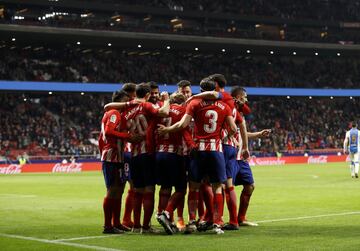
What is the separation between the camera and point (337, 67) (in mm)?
73875

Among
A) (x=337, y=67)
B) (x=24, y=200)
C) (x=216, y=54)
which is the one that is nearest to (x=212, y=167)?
(x=24, y=200)

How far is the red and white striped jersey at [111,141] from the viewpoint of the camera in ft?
37.5

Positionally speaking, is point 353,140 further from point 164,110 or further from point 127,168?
point 164,110

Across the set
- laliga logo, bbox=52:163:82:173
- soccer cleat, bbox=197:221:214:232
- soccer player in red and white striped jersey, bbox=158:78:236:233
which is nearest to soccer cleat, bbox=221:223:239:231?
soccer cleat, bbox=197:221:214:232

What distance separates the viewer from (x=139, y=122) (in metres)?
11.5

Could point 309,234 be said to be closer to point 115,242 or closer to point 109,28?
point 115,242

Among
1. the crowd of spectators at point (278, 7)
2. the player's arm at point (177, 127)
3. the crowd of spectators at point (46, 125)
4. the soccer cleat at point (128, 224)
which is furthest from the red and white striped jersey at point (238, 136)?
the crowd of spectators at point (278, 7)

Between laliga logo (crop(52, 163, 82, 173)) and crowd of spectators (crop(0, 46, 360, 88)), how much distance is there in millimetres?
12696

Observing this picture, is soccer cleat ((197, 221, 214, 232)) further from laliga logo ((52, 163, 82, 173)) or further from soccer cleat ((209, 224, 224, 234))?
laliga logo ((52, 163, 82, 173))

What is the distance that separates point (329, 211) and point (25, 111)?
138ft

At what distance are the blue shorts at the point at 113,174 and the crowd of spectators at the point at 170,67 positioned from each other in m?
43.5

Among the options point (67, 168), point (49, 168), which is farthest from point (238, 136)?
point (67, 168)

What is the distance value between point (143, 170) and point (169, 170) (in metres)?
0.44

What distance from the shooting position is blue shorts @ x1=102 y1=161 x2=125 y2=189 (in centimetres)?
1160
